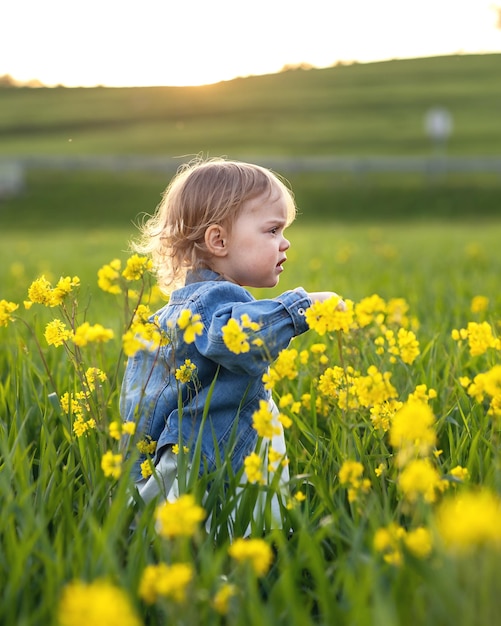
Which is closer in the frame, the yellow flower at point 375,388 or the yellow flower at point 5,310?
the yellow flower at point 375,388

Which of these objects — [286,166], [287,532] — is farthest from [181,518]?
[286,166]

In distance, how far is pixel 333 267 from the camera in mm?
7562

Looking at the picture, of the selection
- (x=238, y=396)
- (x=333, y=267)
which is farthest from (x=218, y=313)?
(x=333, y=267)

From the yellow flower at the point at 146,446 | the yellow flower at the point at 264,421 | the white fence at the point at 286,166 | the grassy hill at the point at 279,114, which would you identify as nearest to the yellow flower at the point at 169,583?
the yellow flower at the point at 264,421

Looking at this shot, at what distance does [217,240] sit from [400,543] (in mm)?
1233

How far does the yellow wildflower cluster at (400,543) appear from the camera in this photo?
120cm

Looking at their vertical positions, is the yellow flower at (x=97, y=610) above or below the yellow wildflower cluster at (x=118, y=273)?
below

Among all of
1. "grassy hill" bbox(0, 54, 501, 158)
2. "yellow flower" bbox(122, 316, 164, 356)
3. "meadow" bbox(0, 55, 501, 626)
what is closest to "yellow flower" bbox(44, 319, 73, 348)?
"meadow" bbox(0, 55, 501, 626)

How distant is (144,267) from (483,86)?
4789cm

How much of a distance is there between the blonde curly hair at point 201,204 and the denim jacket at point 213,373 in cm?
15

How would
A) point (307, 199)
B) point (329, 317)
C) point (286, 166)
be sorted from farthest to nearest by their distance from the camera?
point (286, 166), point (307, 199), point (329, 317)

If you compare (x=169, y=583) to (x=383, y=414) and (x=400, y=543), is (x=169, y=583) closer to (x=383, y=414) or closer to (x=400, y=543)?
(x=400, y=543)

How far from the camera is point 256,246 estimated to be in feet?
7.62

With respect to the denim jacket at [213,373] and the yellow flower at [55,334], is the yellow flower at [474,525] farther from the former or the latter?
the yellow flower at [55,334]
